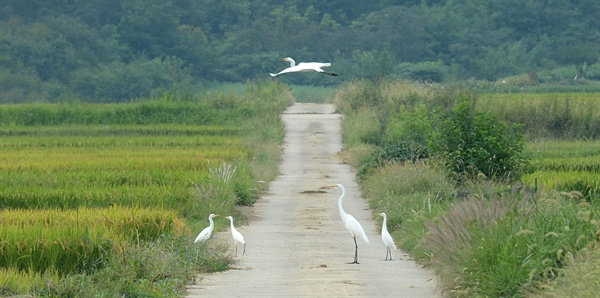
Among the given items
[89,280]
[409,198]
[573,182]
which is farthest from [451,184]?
[89,280]

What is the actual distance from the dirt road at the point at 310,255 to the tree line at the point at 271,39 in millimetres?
50156

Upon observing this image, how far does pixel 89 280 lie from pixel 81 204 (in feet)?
26.2

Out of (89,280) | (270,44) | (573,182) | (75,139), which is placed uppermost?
(89,280)

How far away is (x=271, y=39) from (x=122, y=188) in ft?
207

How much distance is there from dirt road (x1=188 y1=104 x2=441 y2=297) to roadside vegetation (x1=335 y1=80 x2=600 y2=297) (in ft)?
1.28

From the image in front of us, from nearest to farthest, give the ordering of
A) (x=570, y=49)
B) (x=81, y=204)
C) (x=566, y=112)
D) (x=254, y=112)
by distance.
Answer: (x=81, y=204)
(x=566, y=112)
(x=254, y=112)
(x=570, y=49)

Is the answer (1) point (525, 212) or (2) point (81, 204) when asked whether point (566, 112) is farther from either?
(1) point (525, 212)

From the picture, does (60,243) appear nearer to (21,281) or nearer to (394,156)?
(21,281)

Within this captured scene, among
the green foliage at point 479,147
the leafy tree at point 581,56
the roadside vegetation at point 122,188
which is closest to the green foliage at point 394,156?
the roadside vegetation at point 122,188

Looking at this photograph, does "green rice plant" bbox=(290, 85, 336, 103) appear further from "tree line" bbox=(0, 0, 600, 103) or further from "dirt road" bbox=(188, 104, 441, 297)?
"dirt road" bbox=(188, 104, 441, 297)

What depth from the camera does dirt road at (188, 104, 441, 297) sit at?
42.9 feet

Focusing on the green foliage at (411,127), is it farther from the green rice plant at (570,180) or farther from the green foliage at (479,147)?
the green foliage at (479,147)

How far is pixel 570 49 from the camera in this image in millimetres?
77875

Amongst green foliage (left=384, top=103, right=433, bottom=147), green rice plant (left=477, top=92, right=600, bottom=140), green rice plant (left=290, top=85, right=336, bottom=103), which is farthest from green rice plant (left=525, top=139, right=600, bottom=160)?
green rice plant (left=290, top=85, right=336, bottom=103)
